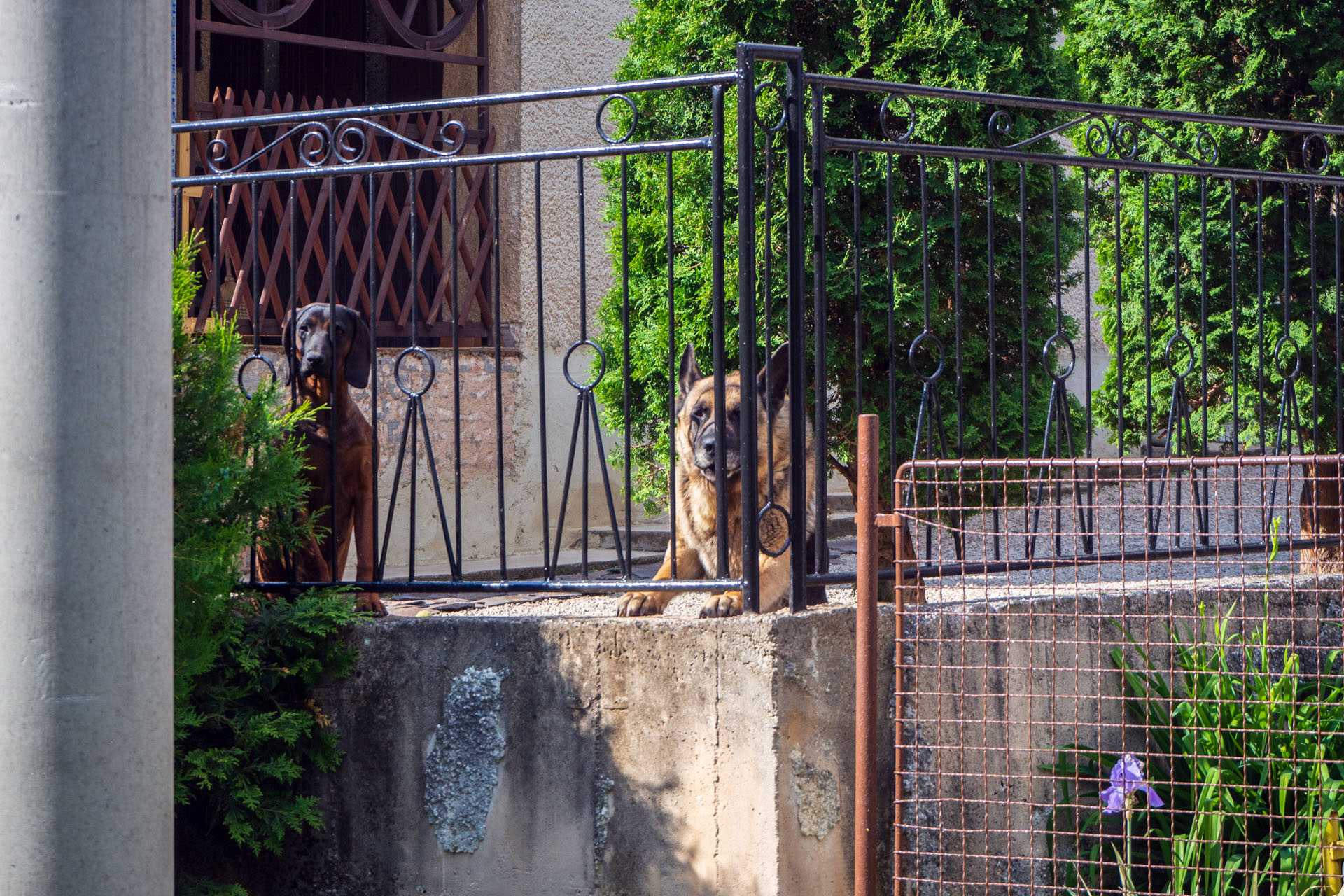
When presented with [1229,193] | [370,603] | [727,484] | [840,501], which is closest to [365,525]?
[370,603]

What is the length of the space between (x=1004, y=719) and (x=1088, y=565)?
156 centimetres

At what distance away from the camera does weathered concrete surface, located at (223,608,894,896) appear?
367 centimetres

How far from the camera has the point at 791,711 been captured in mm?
3660

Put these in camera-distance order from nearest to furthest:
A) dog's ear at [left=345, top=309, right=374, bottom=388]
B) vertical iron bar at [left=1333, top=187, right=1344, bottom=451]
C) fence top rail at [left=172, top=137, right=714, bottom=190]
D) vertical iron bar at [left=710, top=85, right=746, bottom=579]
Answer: vertical iron bar at [left=710, top=85, right=746, bottom=579] → fence top rail at [left=172, top=137, right=714, bottom=190] → dog's ear at [left=345, top=309, right=374, bottom=388] → vertical iron bar at [left=1333, top=187, right=1344, bottom=451]

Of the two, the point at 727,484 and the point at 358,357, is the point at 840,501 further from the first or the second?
the point at 727,484

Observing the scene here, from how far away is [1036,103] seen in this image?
418cm

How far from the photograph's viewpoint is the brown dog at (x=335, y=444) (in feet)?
14.4

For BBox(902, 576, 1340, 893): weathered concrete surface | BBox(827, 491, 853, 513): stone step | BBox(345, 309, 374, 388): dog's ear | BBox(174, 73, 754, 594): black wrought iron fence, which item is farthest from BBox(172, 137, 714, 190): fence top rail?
BBox(827, 491, 853, 513): stone step

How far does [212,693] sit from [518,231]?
4.78 metres

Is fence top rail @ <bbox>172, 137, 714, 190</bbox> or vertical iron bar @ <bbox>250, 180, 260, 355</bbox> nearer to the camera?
fence top rail @ <bbox>172, 137, 714, 190</bbox>

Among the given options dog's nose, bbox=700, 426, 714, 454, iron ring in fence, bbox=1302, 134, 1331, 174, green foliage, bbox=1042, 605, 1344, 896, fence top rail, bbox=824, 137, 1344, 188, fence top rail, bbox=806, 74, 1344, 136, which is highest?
iron ring in fence, bbox=1302, 134, 1331, 174

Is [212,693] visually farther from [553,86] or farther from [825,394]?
[553,86]

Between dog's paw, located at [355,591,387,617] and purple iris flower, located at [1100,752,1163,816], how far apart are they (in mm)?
2318

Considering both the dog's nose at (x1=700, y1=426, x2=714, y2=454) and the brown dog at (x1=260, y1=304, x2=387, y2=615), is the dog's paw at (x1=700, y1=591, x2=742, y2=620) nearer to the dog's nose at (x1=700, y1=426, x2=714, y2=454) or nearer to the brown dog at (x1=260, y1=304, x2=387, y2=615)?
the dog's nose at (x1=700, y1=426, x2=714, y2=454)
